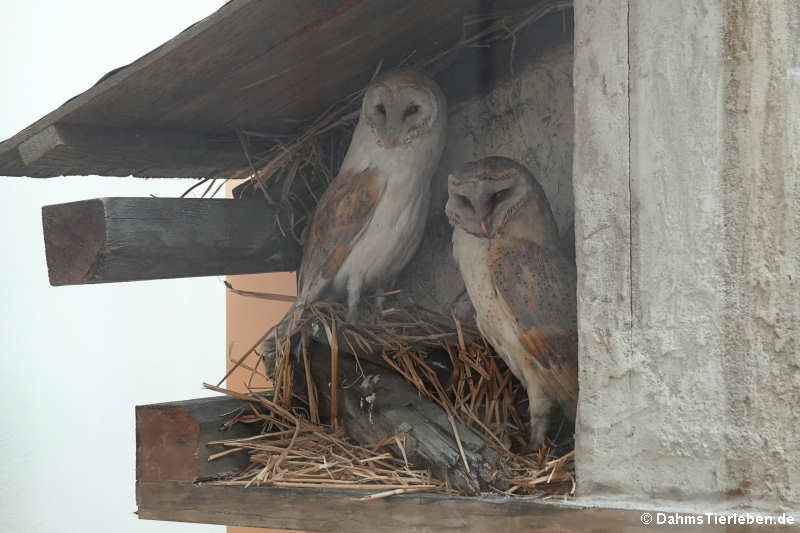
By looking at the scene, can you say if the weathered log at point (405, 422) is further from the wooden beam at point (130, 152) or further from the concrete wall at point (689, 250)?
the wooden beam at point (130, 152)

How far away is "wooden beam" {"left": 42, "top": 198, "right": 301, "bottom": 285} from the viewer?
1.27 meters

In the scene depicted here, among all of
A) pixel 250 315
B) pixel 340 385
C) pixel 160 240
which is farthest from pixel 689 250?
pixel 250 315

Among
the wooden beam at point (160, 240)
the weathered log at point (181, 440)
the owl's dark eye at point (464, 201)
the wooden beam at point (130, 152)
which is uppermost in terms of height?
the wooden beam at point (130, 152)

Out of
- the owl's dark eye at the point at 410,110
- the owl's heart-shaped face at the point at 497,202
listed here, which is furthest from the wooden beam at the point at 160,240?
the owl's heart-shaped face at the point at 497,202

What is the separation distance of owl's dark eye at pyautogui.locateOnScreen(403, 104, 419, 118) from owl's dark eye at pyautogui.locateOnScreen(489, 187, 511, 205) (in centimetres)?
27

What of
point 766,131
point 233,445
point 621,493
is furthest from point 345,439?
point 766,131

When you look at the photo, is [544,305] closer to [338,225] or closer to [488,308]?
[488,308]

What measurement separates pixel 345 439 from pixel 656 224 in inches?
22.6

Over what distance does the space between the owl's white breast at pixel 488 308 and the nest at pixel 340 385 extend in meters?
0.08

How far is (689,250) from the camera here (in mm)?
953

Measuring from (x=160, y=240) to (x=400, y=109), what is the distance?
39cm

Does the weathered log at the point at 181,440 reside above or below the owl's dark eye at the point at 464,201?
below

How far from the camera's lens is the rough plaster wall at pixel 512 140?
56.1 inches

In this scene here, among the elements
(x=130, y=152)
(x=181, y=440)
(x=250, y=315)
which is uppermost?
(x=130, y=152)
